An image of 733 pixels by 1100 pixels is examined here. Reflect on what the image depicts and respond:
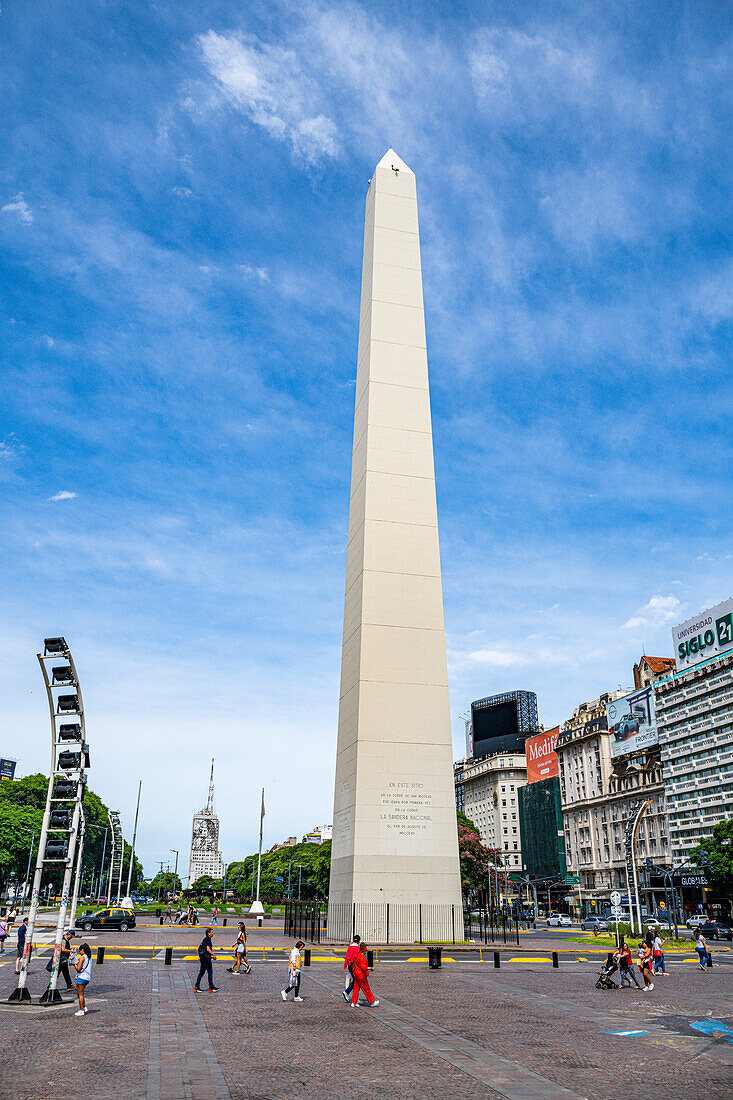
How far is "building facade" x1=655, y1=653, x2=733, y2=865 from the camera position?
85.2m

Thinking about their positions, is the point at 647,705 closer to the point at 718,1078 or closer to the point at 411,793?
the point at 411,793

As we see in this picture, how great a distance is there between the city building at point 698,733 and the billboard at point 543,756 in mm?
31254

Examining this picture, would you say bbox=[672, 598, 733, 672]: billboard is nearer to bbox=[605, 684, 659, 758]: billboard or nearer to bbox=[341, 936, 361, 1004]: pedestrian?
bbox=[605, 684, 659, 758]: billboard

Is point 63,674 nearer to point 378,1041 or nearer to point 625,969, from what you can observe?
point 378,1041

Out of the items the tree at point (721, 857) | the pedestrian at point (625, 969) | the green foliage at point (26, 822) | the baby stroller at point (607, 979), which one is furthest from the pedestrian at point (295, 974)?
the green foliage at point (26, 822)

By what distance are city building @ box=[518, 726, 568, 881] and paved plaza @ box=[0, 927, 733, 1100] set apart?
4029 inches

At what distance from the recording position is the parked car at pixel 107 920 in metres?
50.0

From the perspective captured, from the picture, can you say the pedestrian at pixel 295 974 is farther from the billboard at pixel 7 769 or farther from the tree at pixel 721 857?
the billboard at pixel 7 769

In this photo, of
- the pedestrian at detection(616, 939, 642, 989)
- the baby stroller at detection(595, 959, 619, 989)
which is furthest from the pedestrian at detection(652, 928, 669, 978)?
the baby stroller at detection(595, 959, 619, 989)

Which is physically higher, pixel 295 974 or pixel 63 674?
pixel 63 674

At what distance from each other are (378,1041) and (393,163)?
4991cm

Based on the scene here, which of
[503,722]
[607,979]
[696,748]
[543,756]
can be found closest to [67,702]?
[607,979]

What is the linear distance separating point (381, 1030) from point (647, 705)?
93.7 meters

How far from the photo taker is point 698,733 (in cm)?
9050
